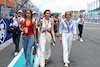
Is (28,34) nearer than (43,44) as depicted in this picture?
Yes

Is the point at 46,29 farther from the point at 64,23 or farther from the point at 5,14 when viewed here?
the point at 5,14

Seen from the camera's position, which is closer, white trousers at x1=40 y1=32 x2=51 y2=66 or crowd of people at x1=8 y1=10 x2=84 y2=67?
crowd of people at x1=8 y1=10 x2=84 y2=67

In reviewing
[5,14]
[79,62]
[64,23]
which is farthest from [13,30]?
[5,14]

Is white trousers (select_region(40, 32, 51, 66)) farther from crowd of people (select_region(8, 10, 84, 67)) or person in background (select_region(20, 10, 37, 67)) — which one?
person in background (select_region(20, 10, 37, 67))

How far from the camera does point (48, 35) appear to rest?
14.8 feet

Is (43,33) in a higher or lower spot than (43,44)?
higher

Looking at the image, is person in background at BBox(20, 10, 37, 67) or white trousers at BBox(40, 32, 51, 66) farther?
white trousers at BBox(40, 32, 51, 66)

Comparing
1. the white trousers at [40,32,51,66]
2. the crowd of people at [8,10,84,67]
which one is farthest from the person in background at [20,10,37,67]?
the white trousers at [40,32,51,66]

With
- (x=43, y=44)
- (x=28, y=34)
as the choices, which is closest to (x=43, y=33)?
(x=43, y=44)

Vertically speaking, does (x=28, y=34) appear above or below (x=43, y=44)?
above

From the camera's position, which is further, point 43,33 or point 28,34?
point 43,33

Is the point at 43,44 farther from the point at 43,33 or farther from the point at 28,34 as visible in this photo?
the point at 28,34

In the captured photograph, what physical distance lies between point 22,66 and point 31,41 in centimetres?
91

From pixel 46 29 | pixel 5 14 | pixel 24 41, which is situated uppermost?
pixel 5 14
